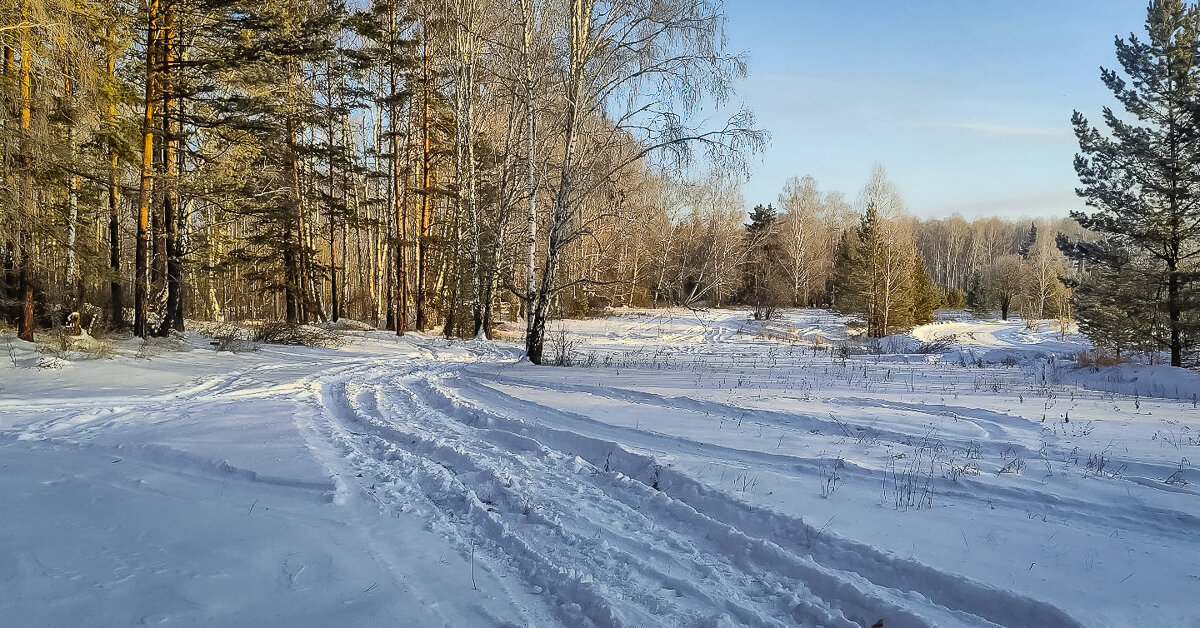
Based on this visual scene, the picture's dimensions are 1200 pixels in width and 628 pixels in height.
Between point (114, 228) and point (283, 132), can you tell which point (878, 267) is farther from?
point (114, 228)

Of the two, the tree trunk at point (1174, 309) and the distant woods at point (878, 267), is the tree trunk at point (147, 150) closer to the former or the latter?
the distant woods at point (878, 267)

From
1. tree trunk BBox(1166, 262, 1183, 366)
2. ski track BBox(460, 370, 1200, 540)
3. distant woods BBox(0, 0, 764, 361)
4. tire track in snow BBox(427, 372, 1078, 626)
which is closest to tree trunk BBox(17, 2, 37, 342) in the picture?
distant woods BBox(0, 0, 764, 361)

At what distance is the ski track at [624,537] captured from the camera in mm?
2748

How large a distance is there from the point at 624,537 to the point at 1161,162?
69.5 ft

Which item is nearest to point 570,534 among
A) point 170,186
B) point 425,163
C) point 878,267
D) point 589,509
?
point 589,509

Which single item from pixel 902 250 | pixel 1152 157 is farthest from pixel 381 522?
pixel 902 250

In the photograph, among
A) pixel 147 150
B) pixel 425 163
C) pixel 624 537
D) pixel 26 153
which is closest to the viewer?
pixel 624 537

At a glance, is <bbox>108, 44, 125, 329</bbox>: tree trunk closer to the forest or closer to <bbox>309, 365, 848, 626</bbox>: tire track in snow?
the forest

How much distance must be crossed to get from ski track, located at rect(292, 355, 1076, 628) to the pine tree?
18123 mm

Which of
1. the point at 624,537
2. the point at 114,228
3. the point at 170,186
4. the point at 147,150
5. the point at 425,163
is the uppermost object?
the point at 425,163

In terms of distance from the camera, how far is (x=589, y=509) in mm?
3996

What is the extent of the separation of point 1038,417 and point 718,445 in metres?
4.33

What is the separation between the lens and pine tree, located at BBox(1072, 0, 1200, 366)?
52.4 feet

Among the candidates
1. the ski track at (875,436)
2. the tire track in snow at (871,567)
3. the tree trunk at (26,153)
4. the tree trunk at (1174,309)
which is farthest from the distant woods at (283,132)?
the tree trunk at (1174,309)
